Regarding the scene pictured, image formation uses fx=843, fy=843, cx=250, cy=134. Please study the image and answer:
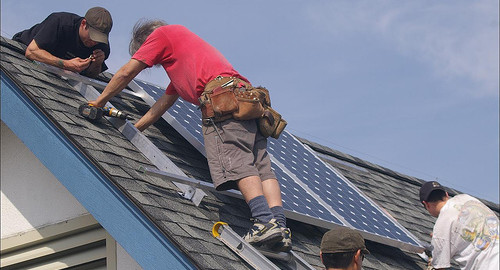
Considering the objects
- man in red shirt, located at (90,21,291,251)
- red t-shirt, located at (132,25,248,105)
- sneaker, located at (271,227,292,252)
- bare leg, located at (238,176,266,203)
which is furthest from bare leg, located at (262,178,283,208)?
red t-shirt, located at (132,25,248,105)

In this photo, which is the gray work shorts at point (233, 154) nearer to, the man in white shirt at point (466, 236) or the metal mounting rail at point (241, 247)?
the metal mounting rail at point (241, 247)

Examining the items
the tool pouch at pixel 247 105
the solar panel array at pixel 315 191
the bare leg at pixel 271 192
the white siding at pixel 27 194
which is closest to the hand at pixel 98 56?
the solar panel array at pixel 315 191

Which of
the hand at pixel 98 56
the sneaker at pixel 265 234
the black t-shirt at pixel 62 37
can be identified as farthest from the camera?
the hand at pixel 98 56

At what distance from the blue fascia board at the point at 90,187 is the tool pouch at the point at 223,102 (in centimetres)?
97

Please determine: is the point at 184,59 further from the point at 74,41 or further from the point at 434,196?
the point at 434,196

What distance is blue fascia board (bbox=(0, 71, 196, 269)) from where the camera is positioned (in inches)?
201

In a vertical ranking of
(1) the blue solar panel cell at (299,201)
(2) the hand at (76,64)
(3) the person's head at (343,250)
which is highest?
(2) the hand at (76,64)

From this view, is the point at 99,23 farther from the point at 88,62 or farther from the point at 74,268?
the point at 74,268

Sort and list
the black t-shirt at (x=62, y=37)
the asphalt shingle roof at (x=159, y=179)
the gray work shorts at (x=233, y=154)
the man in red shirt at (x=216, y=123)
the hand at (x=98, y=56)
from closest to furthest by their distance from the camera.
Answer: the asphalt shingle roof at (x=159, y=179), the man in red shirt at (x=216, y=123), the gray work shorts at (x=233, y=154), the black t-shirt at (x=62, y=37), the hand at (x=98, y=56)

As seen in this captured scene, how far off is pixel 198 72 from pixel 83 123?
0.91 metres

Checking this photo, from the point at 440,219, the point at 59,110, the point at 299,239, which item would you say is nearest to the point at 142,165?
the point at 59,110

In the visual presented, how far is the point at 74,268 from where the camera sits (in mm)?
6141

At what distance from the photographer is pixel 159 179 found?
5.95 metres

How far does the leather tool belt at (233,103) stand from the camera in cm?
589
